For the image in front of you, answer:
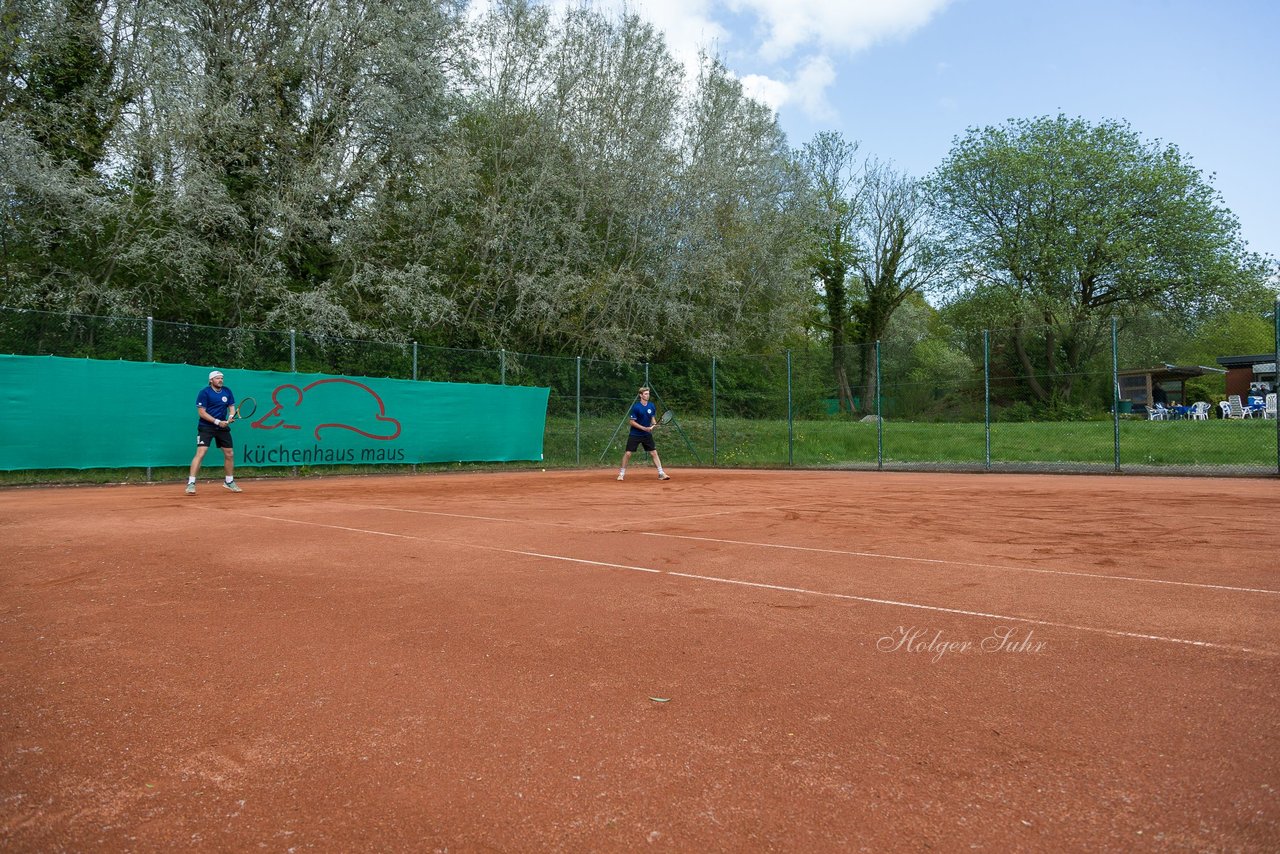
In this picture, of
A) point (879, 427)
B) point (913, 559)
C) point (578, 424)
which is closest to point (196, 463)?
point (578, 424)

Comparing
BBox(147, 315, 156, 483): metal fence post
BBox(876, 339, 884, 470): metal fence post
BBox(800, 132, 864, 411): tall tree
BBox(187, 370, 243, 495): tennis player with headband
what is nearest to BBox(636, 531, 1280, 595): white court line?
BBox(187, 370, 243, 495): tennis player with headband

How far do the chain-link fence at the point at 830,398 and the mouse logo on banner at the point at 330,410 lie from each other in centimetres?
78

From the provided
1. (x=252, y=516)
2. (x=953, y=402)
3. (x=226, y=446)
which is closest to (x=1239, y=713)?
(x=252, y=516)

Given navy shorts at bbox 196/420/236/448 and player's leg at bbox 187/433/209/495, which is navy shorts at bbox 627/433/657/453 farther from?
player's leg at bbox 187/433/209/495

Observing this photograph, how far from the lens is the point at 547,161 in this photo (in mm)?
18812

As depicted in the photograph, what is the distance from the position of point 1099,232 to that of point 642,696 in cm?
3202

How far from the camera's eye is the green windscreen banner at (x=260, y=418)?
438 inches

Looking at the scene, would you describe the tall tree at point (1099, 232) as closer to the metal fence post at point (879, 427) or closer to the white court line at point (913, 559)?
the metal fence post at point (879, 427)

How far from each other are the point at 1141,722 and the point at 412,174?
17893mm

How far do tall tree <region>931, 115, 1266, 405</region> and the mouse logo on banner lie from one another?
76.7 ft

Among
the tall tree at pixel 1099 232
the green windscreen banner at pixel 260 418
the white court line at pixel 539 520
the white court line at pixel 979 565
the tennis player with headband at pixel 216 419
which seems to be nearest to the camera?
the white court line at pixel 979 565

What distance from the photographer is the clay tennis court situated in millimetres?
1893

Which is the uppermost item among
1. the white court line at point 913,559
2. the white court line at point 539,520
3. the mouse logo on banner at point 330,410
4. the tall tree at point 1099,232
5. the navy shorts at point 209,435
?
the tall tree at point 1099,232

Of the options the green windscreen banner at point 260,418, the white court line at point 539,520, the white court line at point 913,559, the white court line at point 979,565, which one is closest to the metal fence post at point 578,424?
the green windscreen banner at point 260,418
